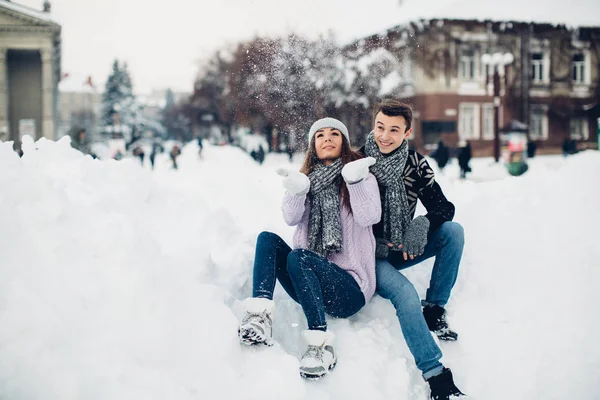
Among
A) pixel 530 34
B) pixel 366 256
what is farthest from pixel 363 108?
pixel 366 256

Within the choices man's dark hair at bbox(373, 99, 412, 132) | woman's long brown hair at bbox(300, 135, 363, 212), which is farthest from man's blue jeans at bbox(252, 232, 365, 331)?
man's dark hair at bbox(373, 99, 412, 132)

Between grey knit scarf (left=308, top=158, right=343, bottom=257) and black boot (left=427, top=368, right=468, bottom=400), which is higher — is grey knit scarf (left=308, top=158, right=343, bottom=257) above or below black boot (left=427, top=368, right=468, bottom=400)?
above

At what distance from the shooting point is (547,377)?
2.95 meters

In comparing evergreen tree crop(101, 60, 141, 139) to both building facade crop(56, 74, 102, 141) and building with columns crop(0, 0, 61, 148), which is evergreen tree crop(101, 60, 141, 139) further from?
building with columns crop(0, 0, 61, 148)

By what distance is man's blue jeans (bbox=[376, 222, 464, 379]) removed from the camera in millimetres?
2678

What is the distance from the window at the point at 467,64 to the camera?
27625 millimetres

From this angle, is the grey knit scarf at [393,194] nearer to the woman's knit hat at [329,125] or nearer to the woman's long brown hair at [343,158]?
the woman's long brown hair at [343,158]

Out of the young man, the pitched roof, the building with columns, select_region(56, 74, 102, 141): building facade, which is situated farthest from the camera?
select_region(56, 74, 102, 141): building facade

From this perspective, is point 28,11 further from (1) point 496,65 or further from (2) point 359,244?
(2) point 359,244

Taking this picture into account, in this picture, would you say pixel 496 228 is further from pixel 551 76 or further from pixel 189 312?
pixel 551 76

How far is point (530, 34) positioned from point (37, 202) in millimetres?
29993

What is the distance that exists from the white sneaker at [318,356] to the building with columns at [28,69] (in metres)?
26.9

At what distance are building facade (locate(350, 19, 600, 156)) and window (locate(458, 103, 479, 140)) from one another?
0.17ft

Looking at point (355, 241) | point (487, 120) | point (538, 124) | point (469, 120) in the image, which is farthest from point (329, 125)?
point (538, 124)
